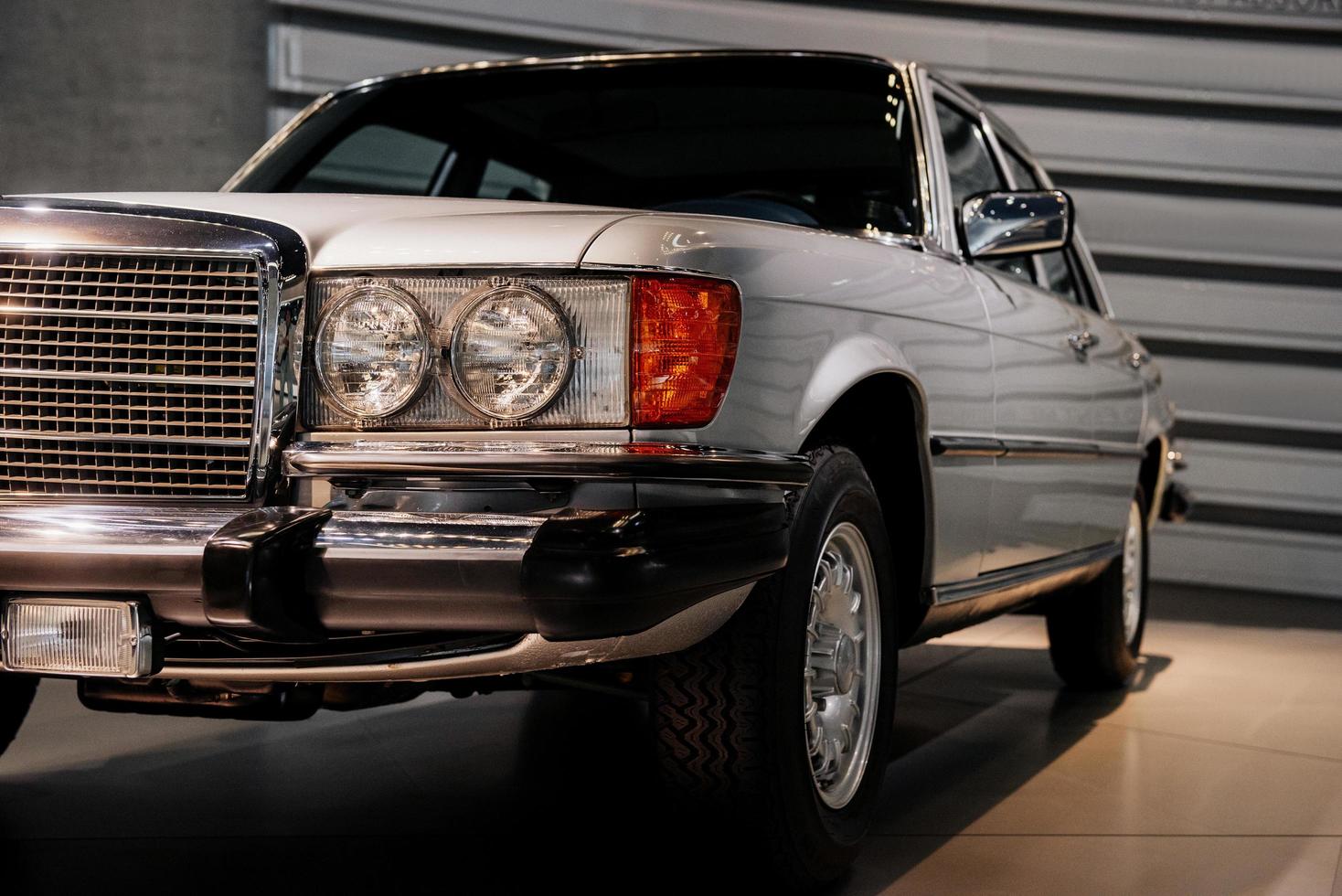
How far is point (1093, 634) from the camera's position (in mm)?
5008

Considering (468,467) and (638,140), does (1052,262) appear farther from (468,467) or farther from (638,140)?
(468,467)

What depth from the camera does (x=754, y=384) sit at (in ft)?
7.77

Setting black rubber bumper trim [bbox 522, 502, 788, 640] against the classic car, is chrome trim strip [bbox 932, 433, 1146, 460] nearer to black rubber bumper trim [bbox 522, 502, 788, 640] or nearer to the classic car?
the classic car

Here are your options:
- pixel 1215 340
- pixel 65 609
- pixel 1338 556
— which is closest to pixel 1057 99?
pixel 1215 340

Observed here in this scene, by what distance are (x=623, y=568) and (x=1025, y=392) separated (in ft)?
6.50

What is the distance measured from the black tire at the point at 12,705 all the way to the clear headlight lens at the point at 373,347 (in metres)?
1.44

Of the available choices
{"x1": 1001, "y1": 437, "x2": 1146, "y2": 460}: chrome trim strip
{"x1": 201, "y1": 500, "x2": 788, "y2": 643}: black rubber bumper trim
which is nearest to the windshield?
→ {"x1": 1001, "y1": 437, "x2": 1146, "y2": 460}: chrome trim strip

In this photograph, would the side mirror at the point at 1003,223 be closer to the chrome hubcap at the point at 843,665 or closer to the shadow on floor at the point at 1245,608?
the chrome hubcap at the point at 843,665

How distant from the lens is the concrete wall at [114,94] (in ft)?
22.2

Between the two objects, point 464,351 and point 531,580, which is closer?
point 531,580

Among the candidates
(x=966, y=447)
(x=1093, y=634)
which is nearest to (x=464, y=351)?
(x=966, y=447)

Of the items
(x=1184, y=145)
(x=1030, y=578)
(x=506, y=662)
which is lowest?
(x=1030, y=578)

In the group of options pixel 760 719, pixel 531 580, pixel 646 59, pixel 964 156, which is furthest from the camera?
pixel 964 156

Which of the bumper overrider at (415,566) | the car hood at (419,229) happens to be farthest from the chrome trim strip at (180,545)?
the car hood at (419,229)
